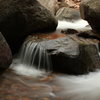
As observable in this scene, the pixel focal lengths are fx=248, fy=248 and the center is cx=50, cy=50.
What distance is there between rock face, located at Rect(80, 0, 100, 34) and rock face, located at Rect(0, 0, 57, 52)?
1201mm

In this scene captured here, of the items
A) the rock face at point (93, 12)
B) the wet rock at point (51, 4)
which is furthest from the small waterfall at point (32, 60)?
the wet rock at point (51, 4)

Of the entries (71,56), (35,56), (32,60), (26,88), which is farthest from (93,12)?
(26,88)

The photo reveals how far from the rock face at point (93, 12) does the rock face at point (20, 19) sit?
1201 mm

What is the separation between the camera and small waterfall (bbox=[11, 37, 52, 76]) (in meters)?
6.23

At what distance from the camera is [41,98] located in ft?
15.3

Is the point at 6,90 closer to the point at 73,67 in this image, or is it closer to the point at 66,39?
the point at 73,67

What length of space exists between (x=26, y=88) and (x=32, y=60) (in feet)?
4.81

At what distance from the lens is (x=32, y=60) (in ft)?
21.2

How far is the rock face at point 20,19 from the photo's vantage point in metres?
6.96

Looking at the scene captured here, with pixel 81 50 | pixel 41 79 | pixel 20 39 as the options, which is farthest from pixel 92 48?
pixel 20 39

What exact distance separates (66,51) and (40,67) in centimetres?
81

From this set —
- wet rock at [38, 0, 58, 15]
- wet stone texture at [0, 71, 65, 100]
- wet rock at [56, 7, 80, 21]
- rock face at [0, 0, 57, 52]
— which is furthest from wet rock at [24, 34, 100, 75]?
wet rock at [38, 0, 58, 15]

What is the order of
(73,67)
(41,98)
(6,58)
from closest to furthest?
(41,98) < (6,58) < (73,67)

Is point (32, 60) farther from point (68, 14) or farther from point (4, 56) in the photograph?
point (68, 14)
